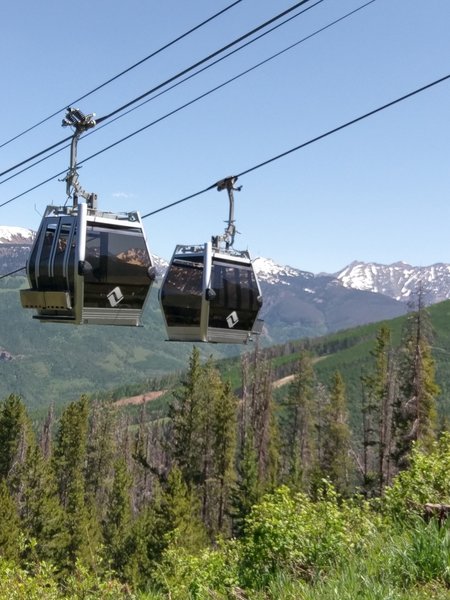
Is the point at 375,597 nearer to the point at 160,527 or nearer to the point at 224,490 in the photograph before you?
the point at 160,527

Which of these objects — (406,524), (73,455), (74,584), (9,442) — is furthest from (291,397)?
(406,524)

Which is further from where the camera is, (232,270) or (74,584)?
(74,584)

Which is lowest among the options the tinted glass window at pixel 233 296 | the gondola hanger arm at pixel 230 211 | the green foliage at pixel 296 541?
the green foliage at pixel 296 541

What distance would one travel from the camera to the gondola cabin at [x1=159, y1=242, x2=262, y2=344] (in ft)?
44.9

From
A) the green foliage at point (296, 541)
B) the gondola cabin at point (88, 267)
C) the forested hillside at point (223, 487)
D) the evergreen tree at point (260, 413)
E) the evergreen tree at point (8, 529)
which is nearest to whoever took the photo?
the green foliage at point (296, 541)

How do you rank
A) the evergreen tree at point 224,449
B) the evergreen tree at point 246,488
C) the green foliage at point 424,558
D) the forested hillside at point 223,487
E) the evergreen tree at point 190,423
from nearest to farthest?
the green foliage at point 424,558, the forested hillside at point 223,487, the evergreen tree at point 246,488, the evergreen tree at point 190,423, the evergreen tree at point 224,449

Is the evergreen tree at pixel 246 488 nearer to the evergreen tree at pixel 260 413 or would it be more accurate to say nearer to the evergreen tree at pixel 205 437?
the evergreen tree at pixel 205 437

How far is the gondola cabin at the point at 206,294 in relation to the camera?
1367cm

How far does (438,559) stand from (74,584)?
489 inches

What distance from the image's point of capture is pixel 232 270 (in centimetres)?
1395

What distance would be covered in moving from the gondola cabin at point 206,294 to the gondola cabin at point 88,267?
790 mm

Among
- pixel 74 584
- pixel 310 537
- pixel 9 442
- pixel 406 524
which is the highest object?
pixel 406 524

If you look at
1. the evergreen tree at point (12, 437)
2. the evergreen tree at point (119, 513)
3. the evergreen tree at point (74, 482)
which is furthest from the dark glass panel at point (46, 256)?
the evergreen tree at point (12, 437)

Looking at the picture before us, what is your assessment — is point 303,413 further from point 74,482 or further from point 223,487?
point 74,482
